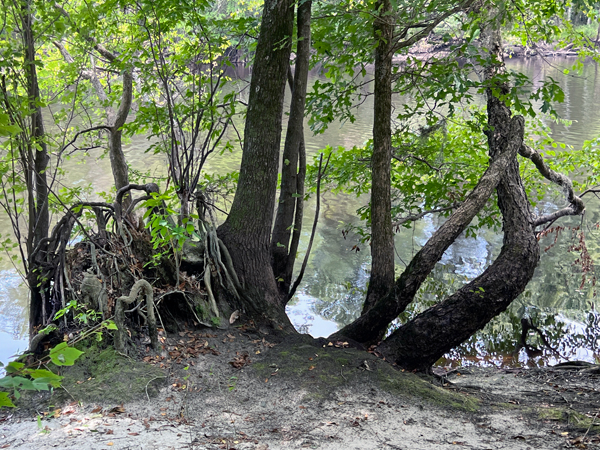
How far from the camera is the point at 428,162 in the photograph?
23.8 feet

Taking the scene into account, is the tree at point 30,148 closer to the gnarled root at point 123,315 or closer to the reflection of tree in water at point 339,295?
the gnarled root at point 123,315

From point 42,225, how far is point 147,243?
46.8 inches

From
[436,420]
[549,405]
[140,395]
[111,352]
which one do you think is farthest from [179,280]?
[549,405]

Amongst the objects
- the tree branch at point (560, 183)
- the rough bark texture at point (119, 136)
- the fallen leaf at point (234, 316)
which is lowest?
the fallen leaf at point (234, 316)

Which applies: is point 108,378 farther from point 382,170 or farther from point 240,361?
point 382,170

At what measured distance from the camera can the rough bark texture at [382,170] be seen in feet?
17.4

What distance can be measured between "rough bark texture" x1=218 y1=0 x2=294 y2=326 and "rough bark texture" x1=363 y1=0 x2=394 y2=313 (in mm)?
1062

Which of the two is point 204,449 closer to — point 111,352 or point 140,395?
point 140,395

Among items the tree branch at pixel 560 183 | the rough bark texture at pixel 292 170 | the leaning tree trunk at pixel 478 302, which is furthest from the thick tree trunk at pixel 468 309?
the rough bark texture at pixel 292 170

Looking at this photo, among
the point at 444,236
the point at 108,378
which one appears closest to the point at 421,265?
the point at 444,236

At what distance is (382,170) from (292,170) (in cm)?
134

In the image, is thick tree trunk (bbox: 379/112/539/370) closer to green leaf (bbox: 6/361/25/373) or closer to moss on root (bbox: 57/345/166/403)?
moss on root (bbox: 57/345/166/403)

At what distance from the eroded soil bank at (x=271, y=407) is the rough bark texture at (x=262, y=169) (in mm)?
741

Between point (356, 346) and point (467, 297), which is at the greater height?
point (467, 297)
